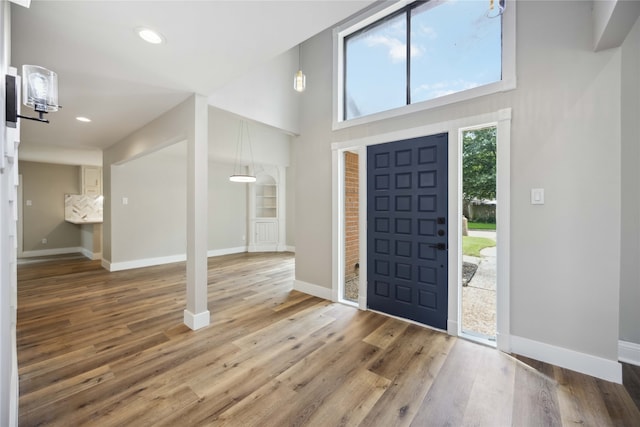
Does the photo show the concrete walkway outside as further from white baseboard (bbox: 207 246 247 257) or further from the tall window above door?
white baseboard (bbox: 207 246 247 257)

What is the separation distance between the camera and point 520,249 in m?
2.35

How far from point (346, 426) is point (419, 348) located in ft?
3.73

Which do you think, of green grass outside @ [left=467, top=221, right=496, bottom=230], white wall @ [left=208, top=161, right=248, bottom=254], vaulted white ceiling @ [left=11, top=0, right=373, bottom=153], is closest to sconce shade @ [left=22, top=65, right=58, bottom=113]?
vaulted white ceiling @ [left=11, top=0, right=373, bottom=153]

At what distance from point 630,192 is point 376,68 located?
2718 millimetres

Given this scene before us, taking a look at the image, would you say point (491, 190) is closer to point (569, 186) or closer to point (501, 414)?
point (569, 186)

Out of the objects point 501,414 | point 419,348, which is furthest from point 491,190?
point 501,414

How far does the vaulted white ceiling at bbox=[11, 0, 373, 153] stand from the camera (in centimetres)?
158

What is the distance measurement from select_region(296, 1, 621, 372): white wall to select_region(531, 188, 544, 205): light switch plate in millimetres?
39

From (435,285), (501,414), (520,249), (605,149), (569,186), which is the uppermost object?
(605,149)

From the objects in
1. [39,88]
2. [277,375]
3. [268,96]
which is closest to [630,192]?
[277,375]

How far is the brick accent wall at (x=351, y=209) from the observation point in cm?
380

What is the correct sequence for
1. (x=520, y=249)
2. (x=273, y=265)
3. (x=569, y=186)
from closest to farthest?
(x=569, y=186)
(x=520, y=249)
(x=273, y=265)

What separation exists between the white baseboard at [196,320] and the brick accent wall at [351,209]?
1839 mm

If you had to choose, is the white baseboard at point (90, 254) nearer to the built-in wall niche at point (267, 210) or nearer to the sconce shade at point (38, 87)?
the built-in wall niche at point (267, 210)
